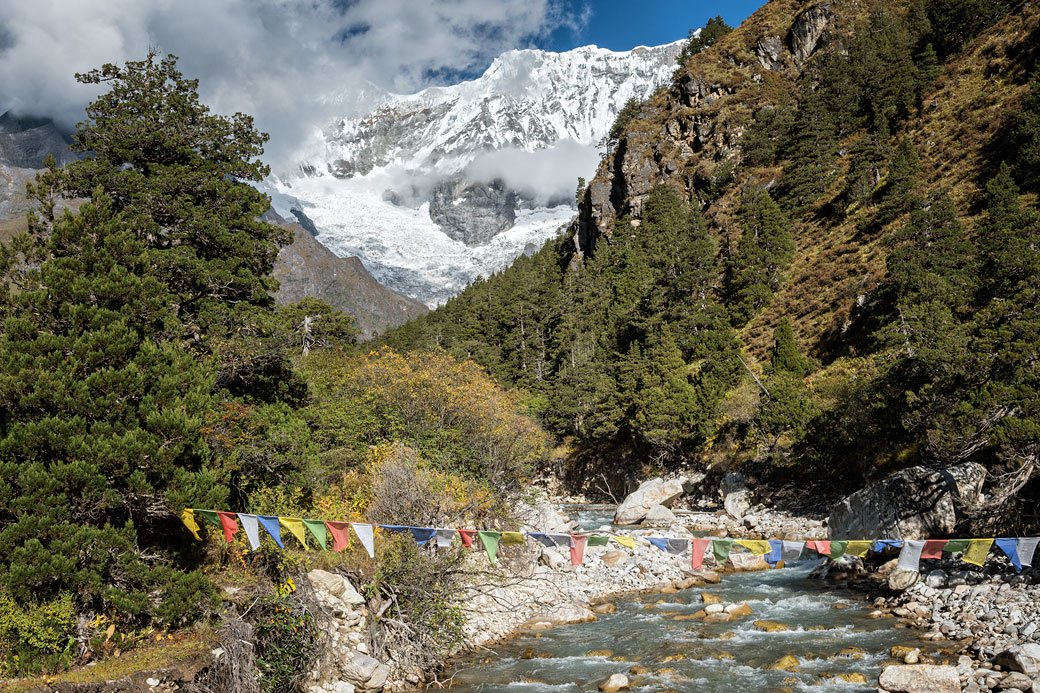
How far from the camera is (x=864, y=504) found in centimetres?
2067

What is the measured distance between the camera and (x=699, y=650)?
46.3ft

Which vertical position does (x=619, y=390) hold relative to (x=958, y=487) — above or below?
above

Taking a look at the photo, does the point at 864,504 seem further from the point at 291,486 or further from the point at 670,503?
the point at 291,486

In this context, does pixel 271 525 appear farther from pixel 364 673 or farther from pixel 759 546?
pixel 759 546

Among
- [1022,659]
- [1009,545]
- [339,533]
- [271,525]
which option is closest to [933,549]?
[1009,545]

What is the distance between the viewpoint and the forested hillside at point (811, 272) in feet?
68.9

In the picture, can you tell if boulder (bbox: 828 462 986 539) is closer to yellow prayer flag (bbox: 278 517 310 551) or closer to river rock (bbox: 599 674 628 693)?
river rock (bbox: 599 674 628 693)

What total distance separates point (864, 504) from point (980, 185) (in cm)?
3506

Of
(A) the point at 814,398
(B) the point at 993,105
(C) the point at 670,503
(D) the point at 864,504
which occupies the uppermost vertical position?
(B) the point at 993,105

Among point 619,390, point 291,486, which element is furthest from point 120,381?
point 619,390

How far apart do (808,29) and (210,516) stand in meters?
105

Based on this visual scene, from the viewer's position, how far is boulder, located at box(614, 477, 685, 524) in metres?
31.0

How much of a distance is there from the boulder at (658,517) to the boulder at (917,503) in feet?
30.8

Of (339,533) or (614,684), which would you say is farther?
(614,684)
